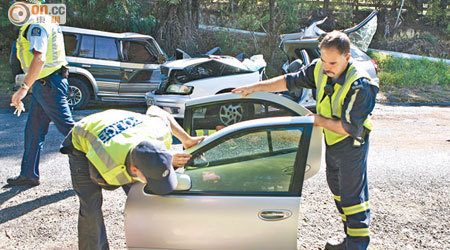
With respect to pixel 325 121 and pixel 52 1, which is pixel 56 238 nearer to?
pixel 325 121

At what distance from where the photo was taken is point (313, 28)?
823 cm

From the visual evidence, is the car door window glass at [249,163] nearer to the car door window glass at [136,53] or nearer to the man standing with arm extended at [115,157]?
the man standing with arm extended at [115,157]

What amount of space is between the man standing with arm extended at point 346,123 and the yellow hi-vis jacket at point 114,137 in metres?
1.07

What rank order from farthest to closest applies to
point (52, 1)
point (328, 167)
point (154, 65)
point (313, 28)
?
1. point (52, 1)
2. point (154, 65)
3. point (313, 28)
4. point (328, 167)

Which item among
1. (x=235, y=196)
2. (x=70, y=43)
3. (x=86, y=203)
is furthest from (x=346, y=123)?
(x=70, y=43)

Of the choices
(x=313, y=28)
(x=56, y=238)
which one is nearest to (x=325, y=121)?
(x=56, y=238)

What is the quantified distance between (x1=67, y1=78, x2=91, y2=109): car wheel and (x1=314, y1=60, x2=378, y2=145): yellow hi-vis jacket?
21.7 feet

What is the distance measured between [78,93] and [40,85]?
4.58 meters

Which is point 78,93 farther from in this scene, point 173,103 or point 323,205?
point 323,205

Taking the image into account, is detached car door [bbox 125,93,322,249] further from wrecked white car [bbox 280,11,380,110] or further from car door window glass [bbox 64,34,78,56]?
car door window glass [bbox 64,34,78,56]

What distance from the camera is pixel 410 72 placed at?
12.2m

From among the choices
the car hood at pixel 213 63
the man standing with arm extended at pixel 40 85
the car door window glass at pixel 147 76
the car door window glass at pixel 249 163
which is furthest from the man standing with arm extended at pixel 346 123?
the car door window glass at pixel 147 76

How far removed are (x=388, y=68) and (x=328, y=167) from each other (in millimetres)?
11362

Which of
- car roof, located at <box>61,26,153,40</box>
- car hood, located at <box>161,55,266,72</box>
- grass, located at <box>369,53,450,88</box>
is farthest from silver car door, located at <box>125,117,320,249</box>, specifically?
grass, located at <box>369,53,450,88</box>
